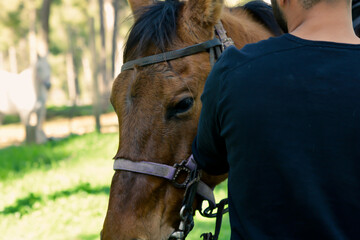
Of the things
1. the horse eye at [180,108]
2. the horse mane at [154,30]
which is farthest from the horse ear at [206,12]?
the horse eye at [180,108]

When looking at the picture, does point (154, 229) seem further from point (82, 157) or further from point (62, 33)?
point (62, 33)

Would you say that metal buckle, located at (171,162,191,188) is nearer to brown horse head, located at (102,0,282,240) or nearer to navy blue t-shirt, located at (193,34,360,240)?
brown horse head, located at (102,0,282,240)

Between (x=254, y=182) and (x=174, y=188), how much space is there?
0.96 metres

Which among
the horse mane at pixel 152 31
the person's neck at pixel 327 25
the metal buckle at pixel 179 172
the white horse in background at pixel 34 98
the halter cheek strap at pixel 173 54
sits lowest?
the white horse in background at pixel 34 98

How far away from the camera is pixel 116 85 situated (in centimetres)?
263

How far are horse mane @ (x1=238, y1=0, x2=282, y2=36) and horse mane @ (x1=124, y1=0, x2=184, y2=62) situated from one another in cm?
110

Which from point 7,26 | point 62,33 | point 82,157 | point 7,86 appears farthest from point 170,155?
point 62,33

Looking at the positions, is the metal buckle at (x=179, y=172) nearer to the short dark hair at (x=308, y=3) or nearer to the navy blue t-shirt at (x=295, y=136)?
the navy blue t-shirt at (x=295, y=136)

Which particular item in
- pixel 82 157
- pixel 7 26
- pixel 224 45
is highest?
pixel 224 45

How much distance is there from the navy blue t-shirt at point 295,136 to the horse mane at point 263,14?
2.15 m

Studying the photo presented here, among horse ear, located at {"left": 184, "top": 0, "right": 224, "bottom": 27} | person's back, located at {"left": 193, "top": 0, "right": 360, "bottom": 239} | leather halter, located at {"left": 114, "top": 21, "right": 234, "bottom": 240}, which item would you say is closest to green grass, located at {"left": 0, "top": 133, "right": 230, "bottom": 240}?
leather halter, located at {"left": 114, "top": 21, "right": 234, "bottom": 240}

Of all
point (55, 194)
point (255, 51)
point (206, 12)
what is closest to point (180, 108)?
point (206, 12)

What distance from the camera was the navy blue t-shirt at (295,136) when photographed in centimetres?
144

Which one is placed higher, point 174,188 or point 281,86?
point 281,86
